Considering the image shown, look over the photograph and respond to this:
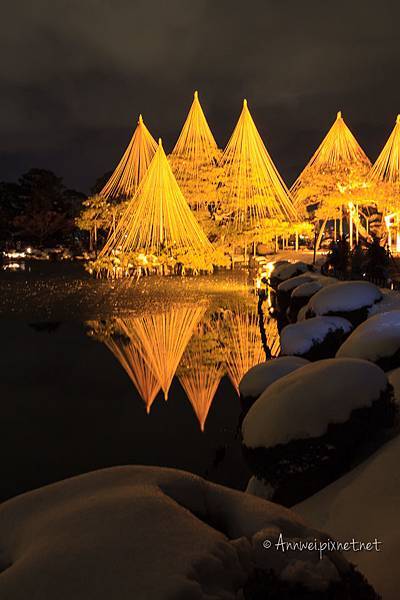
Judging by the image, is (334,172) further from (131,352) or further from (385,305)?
(131,352)

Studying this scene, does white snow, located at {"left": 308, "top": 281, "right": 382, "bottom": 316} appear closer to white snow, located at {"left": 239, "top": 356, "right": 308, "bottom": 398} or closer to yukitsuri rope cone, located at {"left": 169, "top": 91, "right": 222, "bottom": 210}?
white snow, located at {"left": 239, "top": 356, "right": 308, "bottom": 398}

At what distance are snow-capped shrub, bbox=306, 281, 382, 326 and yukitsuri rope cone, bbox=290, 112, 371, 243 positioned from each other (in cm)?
1983

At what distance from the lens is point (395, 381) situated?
4809mm

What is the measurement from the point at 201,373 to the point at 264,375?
2674 millimetres

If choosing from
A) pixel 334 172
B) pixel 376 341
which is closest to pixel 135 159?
pixel 334 172

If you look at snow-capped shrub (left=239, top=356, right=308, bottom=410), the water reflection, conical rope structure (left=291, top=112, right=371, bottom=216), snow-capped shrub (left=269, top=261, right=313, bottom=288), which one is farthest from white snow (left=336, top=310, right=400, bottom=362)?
conical rope structure (left=291, top=112, right=371, bottom=216)

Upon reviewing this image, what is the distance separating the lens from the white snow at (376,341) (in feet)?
17.1

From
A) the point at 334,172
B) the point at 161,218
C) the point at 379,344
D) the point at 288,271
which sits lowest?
the point at 379,344

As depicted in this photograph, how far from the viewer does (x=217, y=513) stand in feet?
6.51

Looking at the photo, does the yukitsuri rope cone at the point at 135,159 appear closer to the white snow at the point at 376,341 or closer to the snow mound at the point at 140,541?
the white snow at the point at 376,341

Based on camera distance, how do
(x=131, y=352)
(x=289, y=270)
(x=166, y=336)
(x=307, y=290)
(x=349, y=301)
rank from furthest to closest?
1. (x=289, y=270)
2. (x=166, y=336)
3. (x=307, y=290)
4. (x=131, y=352)
5. (x=349, y=301)

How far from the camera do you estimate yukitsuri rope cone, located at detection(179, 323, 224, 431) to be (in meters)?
6.36

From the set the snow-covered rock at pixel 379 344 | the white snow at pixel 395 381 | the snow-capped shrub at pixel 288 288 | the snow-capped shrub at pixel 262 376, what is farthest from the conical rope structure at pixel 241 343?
the white snow at pixel 395 381

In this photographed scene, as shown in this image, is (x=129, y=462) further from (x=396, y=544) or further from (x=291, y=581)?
(x=291, y=581)
